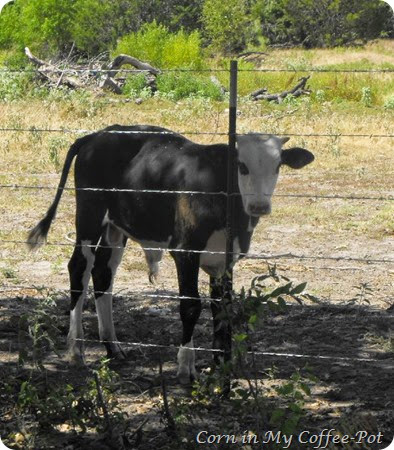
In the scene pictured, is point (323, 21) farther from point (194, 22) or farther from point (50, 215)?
point (50, 215)

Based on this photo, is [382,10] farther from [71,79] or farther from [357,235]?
[357,235]

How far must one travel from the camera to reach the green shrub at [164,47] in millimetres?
13031

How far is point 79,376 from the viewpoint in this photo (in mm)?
6555

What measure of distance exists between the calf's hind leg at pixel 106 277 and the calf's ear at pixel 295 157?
131cm

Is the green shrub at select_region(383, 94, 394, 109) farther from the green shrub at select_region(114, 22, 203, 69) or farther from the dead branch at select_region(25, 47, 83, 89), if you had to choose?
the green shrub at select_region(114, 22, 203, 69)

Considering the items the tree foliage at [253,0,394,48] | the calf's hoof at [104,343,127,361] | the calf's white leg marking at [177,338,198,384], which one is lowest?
the calf's hoof at [104,343,127,361]

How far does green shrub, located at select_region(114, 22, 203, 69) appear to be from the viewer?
42.8 ft

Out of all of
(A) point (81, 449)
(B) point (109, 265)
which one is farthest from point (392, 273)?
(A) point (81, 449)

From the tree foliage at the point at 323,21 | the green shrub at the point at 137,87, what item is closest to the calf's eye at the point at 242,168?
the tree foliage at the point at 323,21

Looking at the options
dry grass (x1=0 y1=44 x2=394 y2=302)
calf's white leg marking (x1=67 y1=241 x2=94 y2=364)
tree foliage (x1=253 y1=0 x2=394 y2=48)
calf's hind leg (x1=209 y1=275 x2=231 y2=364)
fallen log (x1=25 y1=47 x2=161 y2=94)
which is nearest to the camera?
calf's hind leg (x1=209 y1=275 x2=231 y2=364)

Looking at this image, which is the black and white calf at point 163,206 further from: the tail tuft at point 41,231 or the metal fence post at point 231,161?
the metal fence post at point 231,161

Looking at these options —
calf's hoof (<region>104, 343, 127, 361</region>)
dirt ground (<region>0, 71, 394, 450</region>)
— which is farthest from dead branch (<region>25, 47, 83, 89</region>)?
calf's hoof (<region>104, 343, 127, 361</region>)

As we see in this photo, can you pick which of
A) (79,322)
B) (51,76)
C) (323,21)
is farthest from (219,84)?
(79,322)

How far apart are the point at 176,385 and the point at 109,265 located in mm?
1132
